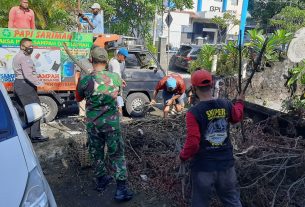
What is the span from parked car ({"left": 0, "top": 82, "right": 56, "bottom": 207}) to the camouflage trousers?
1.24m

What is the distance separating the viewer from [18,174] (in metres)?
2.30

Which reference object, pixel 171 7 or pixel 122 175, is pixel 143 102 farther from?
pixel 171 7

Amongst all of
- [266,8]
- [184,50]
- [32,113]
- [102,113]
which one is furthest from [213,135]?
[266,8]

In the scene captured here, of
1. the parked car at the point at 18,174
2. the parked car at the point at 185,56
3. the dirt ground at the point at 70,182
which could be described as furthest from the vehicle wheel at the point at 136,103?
the parked car at the point at 185,56

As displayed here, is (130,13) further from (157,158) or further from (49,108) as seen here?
(157,158)

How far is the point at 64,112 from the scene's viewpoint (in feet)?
28.1

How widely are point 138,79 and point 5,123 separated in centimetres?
559

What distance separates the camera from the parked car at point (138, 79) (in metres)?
8.21

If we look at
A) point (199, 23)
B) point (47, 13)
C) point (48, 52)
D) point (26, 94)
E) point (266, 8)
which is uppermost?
point (266, 8)

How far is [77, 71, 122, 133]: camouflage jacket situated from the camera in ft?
12.5

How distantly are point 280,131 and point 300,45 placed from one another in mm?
1987

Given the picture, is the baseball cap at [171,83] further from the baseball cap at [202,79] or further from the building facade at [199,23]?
the building facade at [199,23]

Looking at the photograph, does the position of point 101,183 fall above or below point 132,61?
below

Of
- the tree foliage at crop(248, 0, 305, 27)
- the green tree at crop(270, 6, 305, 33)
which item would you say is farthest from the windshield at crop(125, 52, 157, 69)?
the tree foliage at crop(248, 0, 305, 27)
